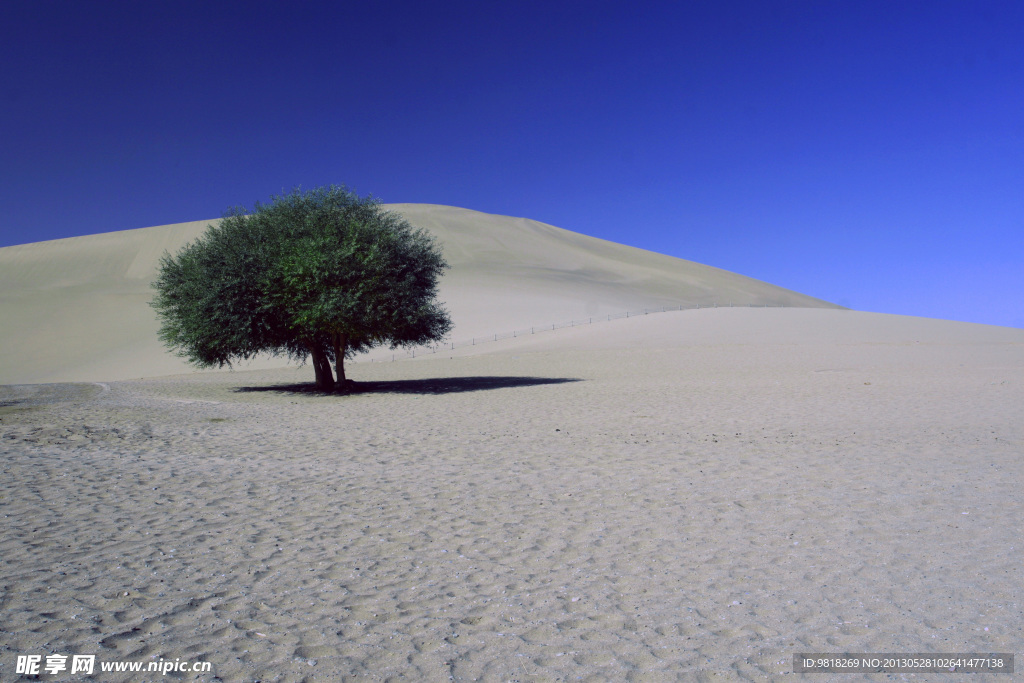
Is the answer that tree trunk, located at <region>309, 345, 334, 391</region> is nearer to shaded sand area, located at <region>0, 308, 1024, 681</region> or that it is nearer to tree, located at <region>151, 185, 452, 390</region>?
tree, located at <region>151, 185, 452, 390</region>

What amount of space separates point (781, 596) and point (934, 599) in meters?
1.14

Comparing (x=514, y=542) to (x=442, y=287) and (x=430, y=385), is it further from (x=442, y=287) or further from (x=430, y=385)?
(x=442, y=287)

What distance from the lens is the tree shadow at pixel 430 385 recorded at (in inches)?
968

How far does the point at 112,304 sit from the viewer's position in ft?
216

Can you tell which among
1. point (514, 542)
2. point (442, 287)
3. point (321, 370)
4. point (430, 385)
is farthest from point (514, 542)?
point (442, 287)

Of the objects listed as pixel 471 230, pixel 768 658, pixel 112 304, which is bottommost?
pixel 768 658

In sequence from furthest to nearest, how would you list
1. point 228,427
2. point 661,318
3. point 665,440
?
1. point 661,318
2. point 228,427
3. point 665,440

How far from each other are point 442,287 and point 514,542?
221 ft

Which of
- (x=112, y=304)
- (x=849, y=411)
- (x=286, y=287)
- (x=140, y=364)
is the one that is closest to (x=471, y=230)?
(x=112, y=304)

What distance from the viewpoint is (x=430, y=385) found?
26516 mm

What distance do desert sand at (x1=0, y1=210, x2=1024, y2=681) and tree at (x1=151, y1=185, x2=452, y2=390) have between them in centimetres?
777

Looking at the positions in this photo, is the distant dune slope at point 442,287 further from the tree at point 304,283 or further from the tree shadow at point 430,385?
the tree at point 304,283

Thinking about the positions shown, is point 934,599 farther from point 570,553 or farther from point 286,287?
point 286,287

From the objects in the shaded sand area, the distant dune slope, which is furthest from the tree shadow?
the distant dune slope
